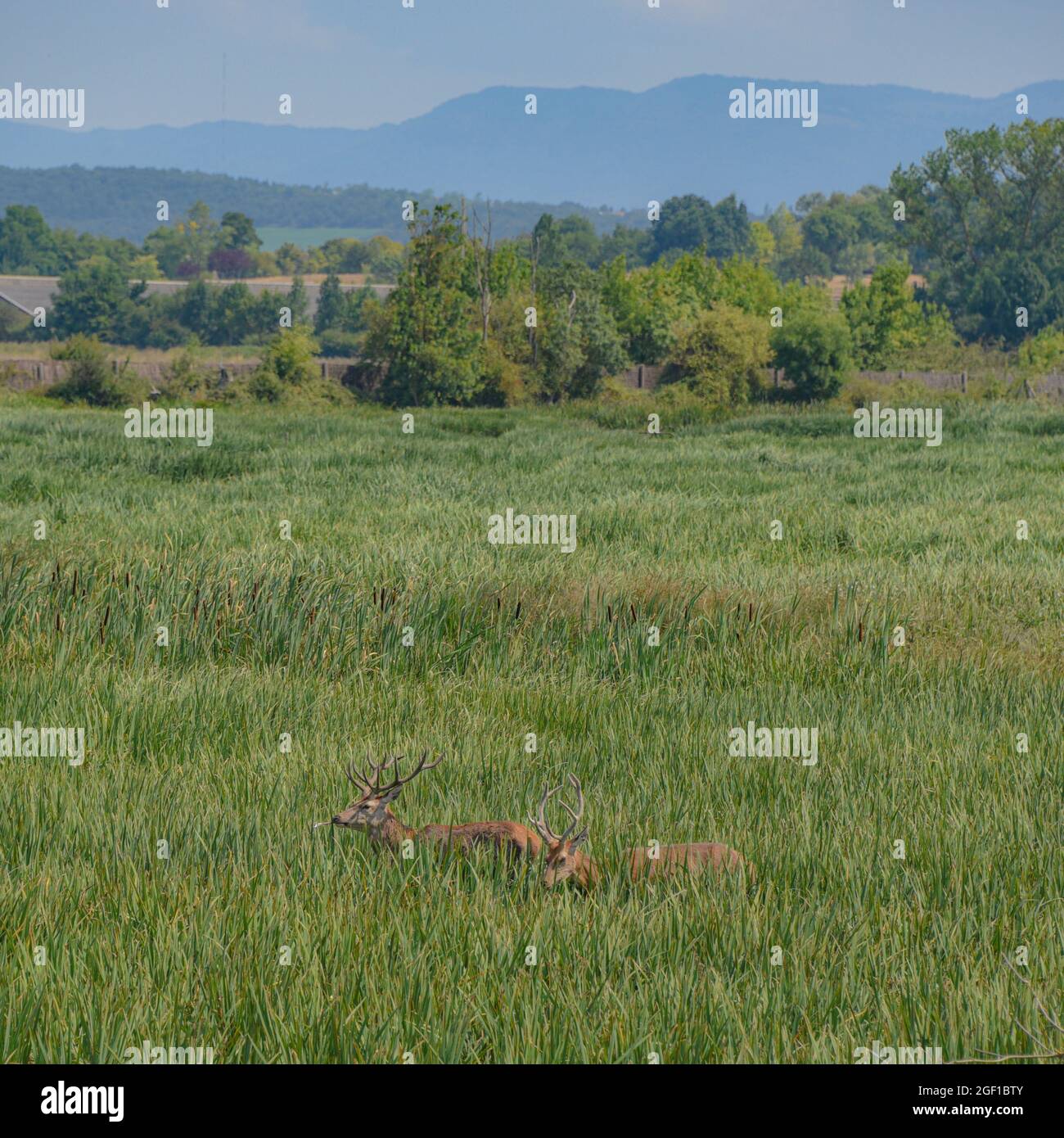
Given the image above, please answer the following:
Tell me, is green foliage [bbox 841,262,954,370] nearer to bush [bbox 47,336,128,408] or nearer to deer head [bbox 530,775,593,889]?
bush [bbox 47,336,128,408]

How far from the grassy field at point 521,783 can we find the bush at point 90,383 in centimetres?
2729

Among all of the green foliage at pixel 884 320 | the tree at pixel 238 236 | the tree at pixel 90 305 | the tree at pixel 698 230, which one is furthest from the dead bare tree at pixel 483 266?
the tree at pixel 238 236

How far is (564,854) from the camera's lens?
4156 millimetres

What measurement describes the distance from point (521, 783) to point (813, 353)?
135 feet

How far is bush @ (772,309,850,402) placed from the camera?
44.0 metres

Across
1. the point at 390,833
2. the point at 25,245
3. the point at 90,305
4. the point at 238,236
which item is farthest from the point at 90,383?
the point at 238,236

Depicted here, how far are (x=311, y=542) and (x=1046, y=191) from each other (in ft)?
266

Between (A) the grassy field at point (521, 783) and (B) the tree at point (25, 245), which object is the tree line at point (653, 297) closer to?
(B) the tree at point (25, 245)

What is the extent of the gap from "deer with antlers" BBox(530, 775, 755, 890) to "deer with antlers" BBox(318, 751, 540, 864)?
15 centimetres

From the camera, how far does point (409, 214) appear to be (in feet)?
134

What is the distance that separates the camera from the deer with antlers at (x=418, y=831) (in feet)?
14.3

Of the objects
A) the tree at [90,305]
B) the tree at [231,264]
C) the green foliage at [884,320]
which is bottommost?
the green foliage at [884,320]

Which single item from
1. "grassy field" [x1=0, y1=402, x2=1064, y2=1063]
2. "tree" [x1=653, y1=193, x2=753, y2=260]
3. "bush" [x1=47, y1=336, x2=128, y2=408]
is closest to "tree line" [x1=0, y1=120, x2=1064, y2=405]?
"tree" [x1=653, y1=193, x2=753, y2=260]
